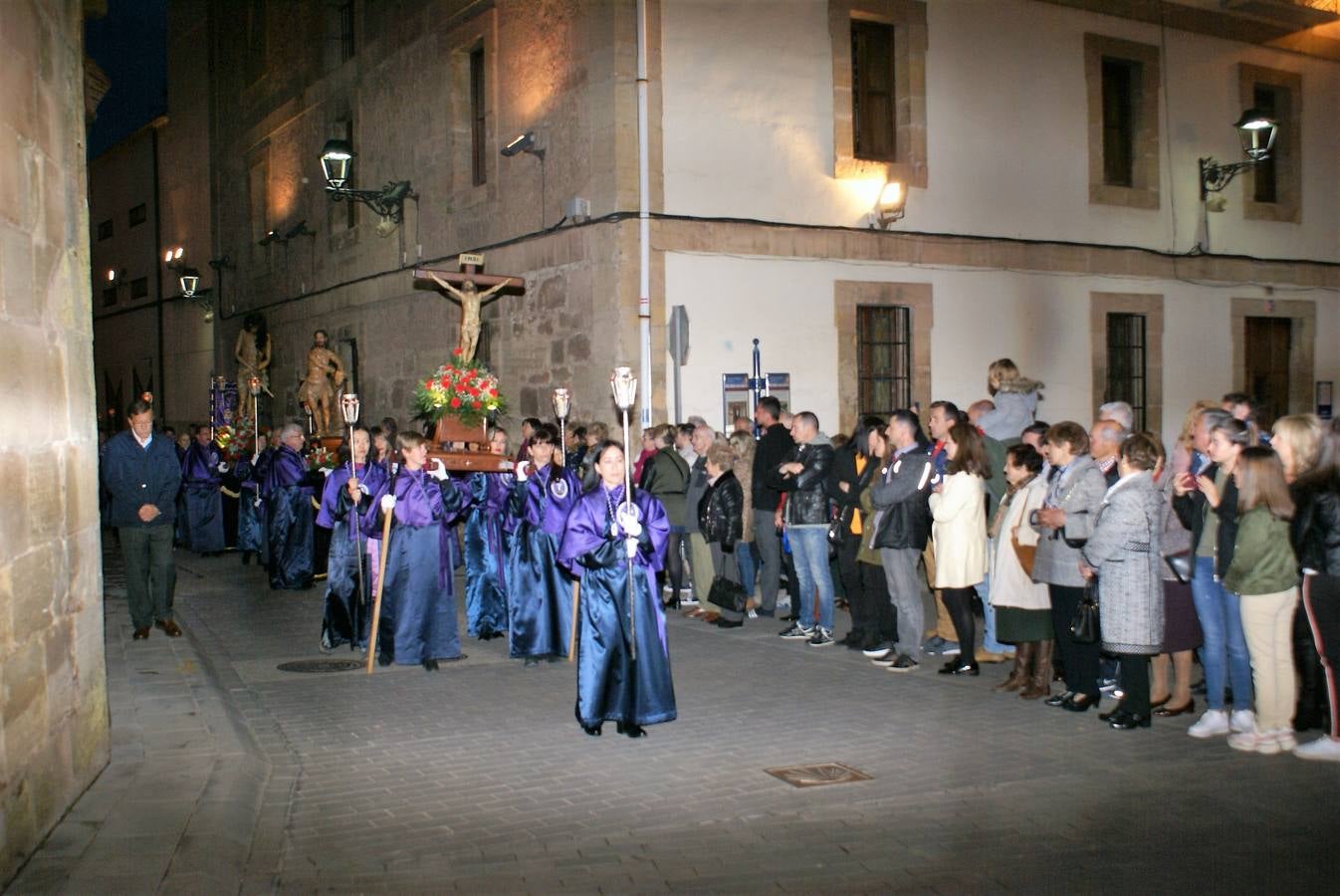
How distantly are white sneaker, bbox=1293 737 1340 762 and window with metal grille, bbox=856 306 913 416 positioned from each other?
11941 mm

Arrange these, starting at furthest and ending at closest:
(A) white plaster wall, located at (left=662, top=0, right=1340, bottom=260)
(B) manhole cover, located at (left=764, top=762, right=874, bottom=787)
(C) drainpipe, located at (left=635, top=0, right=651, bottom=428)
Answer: (A) white plaster wall, located at (left=662, top=0, right=1340, bottom=260) → (C) drainpipe, located at (left=635, top=0, right=651, bottom=428) → (B) manhole cover, located at (left=764, top=762, right=874, bottom=787)

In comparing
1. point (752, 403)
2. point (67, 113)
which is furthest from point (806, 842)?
point (752, 403)

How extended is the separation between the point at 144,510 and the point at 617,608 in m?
5.54

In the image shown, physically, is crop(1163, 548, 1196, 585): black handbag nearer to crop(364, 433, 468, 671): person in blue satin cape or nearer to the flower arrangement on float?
crop(364, 433, 468, 671): person in blue satin cape

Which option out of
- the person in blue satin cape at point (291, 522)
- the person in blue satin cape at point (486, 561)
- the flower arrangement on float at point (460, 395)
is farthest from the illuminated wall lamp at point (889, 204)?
the person in blue satin cape at point (486, 561)

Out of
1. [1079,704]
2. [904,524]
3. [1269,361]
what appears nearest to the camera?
[1079,704]

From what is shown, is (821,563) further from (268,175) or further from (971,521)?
(268,175)

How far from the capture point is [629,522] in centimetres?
836

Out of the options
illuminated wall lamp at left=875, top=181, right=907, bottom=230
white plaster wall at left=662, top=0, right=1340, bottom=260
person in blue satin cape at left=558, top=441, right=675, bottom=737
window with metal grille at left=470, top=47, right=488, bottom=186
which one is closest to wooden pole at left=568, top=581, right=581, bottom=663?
person in blue satin cape at left=558, top=441, right=675, bottom=737

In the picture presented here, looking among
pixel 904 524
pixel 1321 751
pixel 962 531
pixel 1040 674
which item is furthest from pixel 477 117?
pixel 1321 751

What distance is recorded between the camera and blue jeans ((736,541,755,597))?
13617 millimetres

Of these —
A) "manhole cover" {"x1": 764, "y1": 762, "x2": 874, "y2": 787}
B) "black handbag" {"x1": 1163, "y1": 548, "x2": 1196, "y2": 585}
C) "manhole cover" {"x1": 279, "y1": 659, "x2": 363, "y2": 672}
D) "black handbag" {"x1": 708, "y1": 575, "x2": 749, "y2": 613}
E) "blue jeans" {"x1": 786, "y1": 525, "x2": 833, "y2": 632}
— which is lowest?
"manhole cover" {"x1": 279, "y1": 659, "x2": 363, "y2": 672}

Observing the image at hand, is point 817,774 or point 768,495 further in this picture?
point 768,495

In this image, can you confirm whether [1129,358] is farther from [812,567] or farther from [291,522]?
[291,522]
